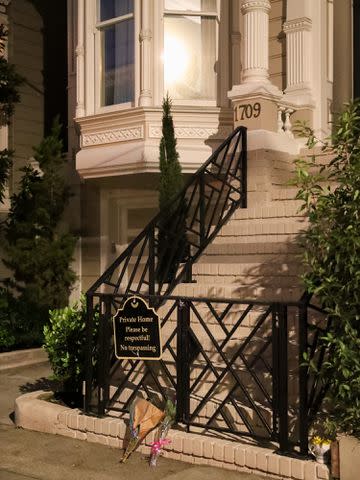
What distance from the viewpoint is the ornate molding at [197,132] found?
10664mm

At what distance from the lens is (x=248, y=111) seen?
9414mm

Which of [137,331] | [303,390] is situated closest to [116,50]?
[137,331]

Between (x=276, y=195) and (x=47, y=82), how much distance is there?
8.37m

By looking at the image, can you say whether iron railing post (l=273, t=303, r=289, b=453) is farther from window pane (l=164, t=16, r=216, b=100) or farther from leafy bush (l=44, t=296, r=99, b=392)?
window pane (l=164, t=16, r=216, b=100)

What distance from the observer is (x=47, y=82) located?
15680 mm

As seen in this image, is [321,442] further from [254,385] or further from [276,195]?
[276,195]

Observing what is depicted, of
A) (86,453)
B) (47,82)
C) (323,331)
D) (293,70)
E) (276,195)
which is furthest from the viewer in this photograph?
(47,82)

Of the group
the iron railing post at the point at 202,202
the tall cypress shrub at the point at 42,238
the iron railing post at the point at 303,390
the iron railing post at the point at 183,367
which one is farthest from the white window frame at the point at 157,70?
the iron railing post at the point at 303,390

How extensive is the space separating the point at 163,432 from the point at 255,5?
→ 20.3ft

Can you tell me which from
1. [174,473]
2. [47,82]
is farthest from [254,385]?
[47,82]

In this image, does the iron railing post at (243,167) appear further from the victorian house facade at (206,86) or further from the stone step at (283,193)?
the stone step at (283,193)

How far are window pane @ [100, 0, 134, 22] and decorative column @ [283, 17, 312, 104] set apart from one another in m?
2.57

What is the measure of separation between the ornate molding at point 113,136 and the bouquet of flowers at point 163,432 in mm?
5762

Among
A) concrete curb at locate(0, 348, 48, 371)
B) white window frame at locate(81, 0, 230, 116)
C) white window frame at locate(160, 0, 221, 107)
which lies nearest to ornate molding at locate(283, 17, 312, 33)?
white window frame at locate(81, 0, 230, 116)
